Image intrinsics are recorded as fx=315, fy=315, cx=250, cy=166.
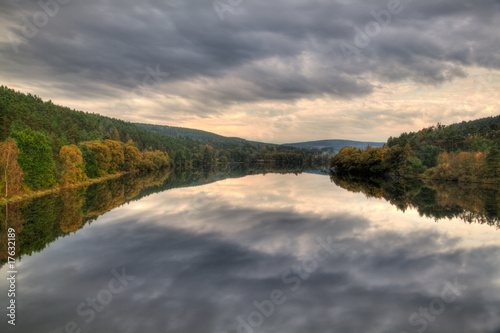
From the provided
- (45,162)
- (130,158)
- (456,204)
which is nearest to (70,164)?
(45,162)

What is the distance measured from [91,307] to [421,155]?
3425 inches

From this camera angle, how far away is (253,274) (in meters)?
15.0

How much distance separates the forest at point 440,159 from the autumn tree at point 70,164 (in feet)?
240

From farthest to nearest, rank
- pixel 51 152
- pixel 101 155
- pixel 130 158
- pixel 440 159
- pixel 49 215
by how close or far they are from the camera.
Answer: pixel 130 158 < pixel 440 159 < pixel 101 155 < pixel 51 152 < pixel 49 215

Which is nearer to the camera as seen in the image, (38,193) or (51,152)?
(38,193)

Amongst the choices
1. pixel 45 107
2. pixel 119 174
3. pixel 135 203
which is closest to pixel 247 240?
pixel 135 203

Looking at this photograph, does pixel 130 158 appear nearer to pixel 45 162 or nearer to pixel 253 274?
pixel 45 162

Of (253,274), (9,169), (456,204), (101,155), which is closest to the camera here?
(253,274)

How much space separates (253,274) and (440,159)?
75910 mm

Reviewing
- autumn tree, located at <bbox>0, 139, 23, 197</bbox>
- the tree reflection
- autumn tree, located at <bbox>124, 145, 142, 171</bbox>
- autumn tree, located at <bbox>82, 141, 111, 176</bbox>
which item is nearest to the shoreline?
autumn tree, located at <bbox>0, 139, 23, 197</bbox>

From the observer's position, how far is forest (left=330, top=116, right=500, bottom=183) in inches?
2453

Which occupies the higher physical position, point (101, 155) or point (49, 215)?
point (101, 155)

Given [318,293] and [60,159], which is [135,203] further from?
[318,293]

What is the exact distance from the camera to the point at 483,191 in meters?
49.3
